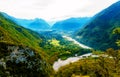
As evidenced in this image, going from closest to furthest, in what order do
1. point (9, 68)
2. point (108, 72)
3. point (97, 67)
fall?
point (9, 68)
point (108, 72)
point (97, 67)

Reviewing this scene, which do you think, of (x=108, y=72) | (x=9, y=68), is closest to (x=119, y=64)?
(x=108, y=72)

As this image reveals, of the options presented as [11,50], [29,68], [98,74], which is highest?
[11,50]

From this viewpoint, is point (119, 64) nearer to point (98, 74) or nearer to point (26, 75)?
point (98, 74)

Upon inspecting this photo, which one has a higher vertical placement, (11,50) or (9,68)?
(11,50)

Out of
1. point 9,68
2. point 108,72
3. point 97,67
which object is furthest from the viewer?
point 97,67

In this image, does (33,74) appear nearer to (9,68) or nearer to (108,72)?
(9,68)

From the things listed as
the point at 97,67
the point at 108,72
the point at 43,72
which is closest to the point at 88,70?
the point at 97,67

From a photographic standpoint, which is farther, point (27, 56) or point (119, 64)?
point (119, 64)
